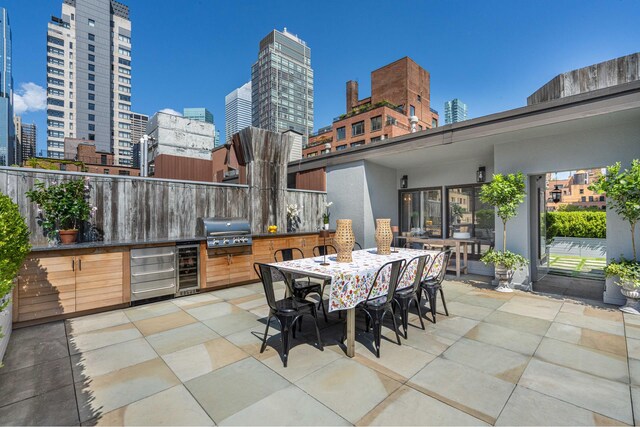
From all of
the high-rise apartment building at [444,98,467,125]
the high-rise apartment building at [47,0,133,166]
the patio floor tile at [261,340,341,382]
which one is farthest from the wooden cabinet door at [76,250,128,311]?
the high-rise apartment building at [444,98,467,125]

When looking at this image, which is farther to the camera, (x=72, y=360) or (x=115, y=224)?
(x=115, y=224)

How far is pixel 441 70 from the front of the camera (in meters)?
12.9

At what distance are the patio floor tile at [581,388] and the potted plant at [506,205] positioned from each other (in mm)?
2835

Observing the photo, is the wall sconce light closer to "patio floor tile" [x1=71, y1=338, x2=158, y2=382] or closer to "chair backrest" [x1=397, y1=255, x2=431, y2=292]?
"chair backrest" [x1=397, y1=255, x2=431, y2=292]

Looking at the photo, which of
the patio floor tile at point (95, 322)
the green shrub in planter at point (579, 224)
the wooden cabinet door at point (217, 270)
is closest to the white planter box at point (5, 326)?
the patio floor tile at point (95, 322)

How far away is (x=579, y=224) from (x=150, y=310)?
40.1ft

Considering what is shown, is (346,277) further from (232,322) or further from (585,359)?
(585,359)

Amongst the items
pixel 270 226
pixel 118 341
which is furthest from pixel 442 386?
pixel 270 226

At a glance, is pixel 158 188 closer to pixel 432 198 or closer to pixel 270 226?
pixel 270 226

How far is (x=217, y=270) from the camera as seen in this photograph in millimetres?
5098

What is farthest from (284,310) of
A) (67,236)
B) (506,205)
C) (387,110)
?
(387,110)

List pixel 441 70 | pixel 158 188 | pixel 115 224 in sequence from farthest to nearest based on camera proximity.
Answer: pixel 441 70, pixel 158 188, pixel 115 224

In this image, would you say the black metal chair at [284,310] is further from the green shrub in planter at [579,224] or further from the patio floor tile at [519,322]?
the green shrub in planter at [579,224]

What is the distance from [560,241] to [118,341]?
457 inches
